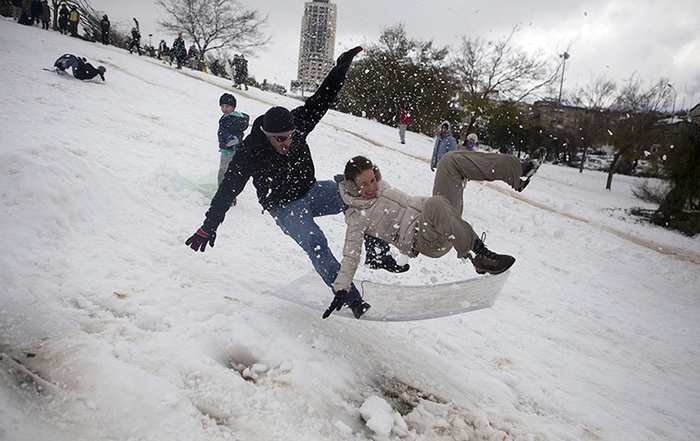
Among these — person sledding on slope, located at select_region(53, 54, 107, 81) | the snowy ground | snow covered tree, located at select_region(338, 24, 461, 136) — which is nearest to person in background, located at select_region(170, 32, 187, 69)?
person sledding on slope, located at select_region(53, 54, 107, 81)

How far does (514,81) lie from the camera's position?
31812 millimetres

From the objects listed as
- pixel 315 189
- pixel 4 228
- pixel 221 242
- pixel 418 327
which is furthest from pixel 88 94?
pixel 418 327

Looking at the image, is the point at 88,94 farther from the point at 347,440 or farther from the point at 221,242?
the point at 347,440

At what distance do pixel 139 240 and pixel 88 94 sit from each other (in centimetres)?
880

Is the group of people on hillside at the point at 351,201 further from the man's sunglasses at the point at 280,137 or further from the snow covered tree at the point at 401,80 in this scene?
the snow covered tree at the point at 401,80

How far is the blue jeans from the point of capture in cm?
322

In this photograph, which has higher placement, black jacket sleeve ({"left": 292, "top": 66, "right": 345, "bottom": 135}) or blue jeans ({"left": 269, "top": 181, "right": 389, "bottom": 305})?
black jacket sleeve ({"left": 292, "top": 66, "right": 345, "bottom": 135})

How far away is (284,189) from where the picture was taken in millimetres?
3410

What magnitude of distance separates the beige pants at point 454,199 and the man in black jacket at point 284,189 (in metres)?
0.73

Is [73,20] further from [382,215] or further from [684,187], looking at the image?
[684,187]

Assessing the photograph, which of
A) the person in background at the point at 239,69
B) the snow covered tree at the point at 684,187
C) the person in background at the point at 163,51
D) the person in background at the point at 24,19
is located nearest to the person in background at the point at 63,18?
the person in background at the point at 24,19

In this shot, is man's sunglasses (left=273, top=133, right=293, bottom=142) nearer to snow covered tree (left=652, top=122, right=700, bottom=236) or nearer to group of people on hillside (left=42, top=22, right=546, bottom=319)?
group of people on hillside (left=42, top=22, right=546, bottom=319)

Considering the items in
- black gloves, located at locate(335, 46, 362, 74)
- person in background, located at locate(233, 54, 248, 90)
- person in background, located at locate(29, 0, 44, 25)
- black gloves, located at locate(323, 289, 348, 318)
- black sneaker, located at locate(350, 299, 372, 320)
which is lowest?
black sneaker, located at locate(350, 299, 372, 320)

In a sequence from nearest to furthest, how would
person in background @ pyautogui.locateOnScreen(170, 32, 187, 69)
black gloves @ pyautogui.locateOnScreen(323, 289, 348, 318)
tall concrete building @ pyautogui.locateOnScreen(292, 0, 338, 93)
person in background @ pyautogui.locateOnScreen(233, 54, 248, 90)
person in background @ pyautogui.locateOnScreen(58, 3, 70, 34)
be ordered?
black gloves @ pyautogui.locateOnScreen(323, 289, 348, 318) < tall concrete building @ pyautogui.locateOnScreen(292, 0, 338, 93) < person in background @ pyautogui.locateOnScreen(233, 54, 248, 90) < person in background @ pyautogui.locateOnScreen(170, 32, 187, 69) < person in background @ pyautogui.locateOnScreen(58, 3, 70, 34)
